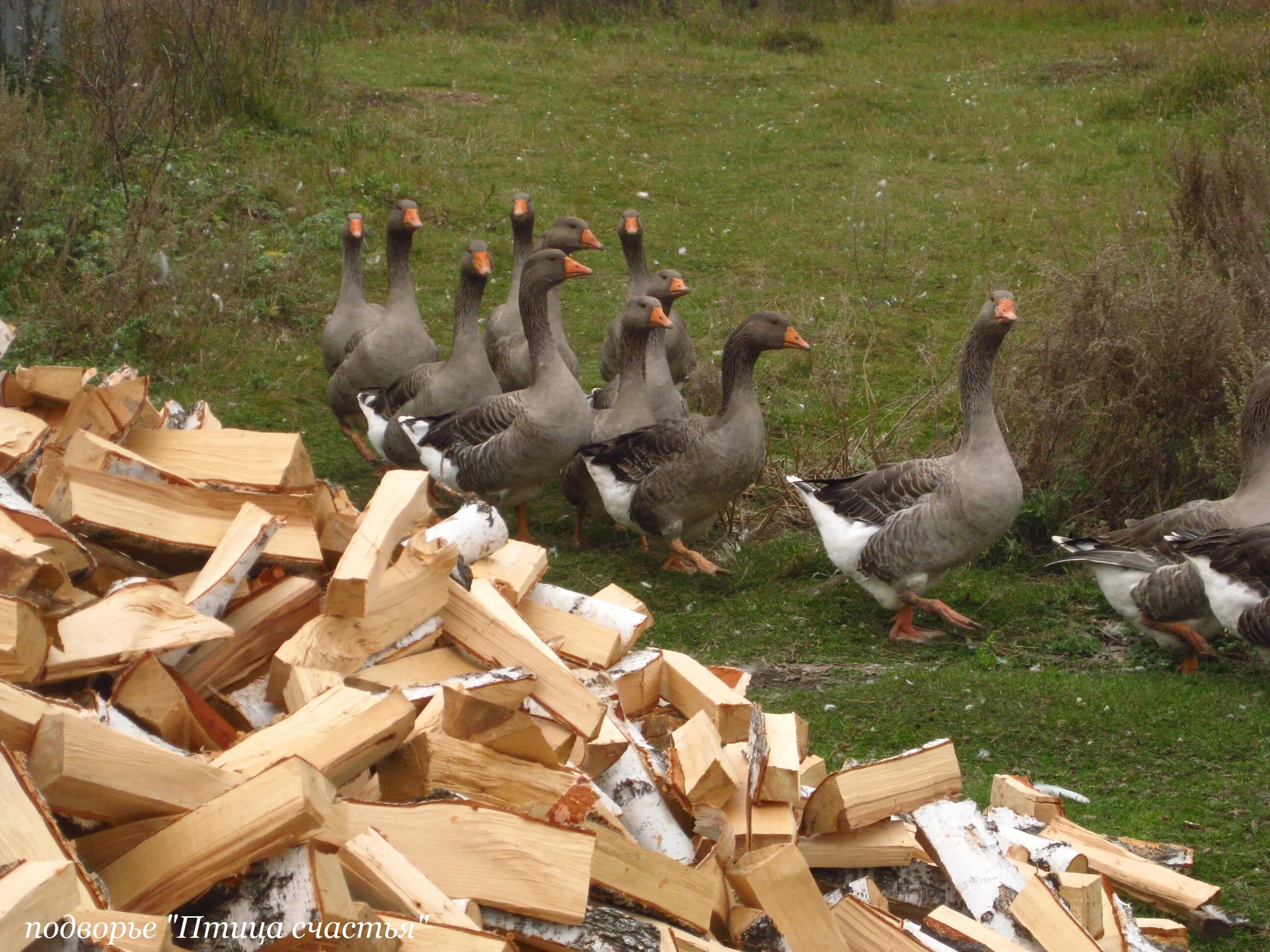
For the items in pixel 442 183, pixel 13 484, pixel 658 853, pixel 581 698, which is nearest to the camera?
pixel 658 853

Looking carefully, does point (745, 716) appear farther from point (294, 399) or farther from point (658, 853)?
point (294, 399)

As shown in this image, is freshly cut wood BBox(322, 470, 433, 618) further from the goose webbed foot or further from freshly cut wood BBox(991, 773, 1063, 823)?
the goose webbed foot

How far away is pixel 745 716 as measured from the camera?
3408 millimetres

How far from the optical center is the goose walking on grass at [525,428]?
711 centimetres

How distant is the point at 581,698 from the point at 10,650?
1253 millimetres

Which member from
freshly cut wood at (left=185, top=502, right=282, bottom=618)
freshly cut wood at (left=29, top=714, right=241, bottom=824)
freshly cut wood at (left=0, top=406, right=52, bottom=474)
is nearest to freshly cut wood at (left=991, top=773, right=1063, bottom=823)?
freshly cut wood at (left=185, top=502, right=282, bottom=618)

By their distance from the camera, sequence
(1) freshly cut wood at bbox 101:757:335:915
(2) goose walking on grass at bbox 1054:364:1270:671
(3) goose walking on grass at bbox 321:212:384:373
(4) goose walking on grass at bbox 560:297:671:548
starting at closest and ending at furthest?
(1) freshly cut wood at bbox 101:757:335:915, (2) goose walking on grass at bbox 1054:364:1270:671, (4) goose walking on grass at bbox 560:297:671:548, (3) goose walking on grass at bbox 321:212:384:373

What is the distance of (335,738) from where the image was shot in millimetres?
2529

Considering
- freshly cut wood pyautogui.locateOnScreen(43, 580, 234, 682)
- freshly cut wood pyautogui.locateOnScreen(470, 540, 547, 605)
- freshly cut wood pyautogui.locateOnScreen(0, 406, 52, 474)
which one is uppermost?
freshly cut wood pyautogui.locateOnScreen(0, 406, 52, 474)

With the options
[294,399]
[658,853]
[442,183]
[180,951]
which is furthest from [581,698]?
[442,183]

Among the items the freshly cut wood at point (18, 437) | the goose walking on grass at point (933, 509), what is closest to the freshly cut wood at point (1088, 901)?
the freshly cut wood at point (18, 437)

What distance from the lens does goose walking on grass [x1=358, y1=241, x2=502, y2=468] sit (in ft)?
26.1

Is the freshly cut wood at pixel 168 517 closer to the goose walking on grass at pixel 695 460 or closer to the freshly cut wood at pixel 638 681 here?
the freshly cut wood at pixel 638 681

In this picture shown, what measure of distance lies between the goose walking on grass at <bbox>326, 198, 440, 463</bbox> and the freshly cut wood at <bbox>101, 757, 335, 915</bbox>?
6349 mm
